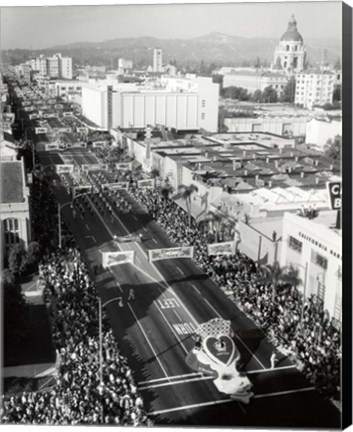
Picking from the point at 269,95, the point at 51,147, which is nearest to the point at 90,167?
the point at 51,147

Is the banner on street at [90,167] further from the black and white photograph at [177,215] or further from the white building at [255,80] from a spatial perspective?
the white building at [255,80]

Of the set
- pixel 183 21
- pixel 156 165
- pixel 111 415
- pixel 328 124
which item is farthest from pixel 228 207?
pixel 111 415

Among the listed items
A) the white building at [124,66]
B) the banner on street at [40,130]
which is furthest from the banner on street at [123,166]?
the white building at [124,66]

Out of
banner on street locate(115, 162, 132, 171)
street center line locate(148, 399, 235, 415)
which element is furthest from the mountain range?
street center line locate(148, 399, 235, 415)

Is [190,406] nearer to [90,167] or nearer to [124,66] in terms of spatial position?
[90,167]

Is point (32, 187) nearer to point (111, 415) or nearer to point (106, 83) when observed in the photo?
point (106, 83)

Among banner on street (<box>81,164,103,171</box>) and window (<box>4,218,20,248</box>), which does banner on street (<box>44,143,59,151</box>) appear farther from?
window (<box>4,218,20,248</box>)
